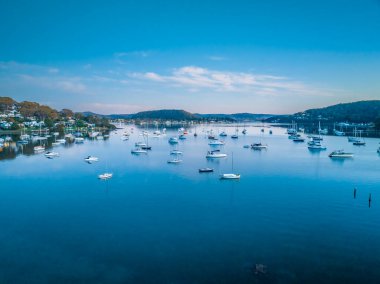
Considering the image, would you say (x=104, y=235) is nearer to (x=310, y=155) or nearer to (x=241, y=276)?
(x=241, y=276)

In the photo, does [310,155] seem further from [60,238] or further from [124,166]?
[60,238]

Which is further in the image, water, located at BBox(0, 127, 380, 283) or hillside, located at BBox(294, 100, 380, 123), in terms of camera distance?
hillside, located at BBox(294, 100, 380, 123)

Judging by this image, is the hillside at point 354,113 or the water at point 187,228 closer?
the water at point 187,228

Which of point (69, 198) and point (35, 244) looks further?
point (69, 198)

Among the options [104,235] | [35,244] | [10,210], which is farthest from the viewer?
[10,210]

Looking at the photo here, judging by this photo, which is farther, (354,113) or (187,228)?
(354,113)

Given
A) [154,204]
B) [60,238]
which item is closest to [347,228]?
[154,204]

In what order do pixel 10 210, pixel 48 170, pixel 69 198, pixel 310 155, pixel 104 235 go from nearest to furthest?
pixel 104 235 → pixel 10 210 → pixel 69 198 → pixel 48 170 → pixel 310 155
